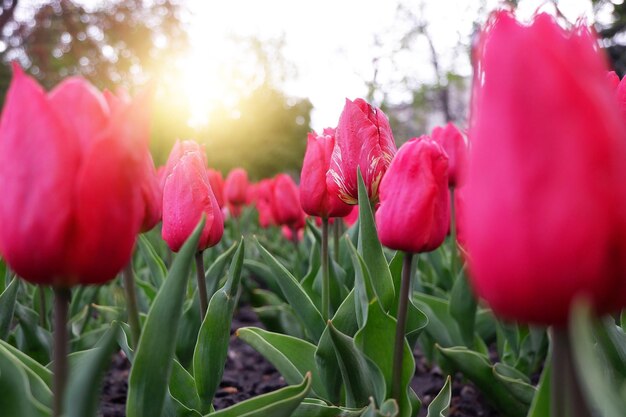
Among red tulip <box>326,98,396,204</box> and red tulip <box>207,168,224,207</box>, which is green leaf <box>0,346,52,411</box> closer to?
red tulip <box>326,98,396,204</box>

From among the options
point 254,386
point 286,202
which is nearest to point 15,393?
point 254,386

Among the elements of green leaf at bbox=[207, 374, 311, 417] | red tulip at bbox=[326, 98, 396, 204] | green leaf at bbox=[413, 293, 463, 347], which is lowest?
green leaf at bbox=[413, 293, 463, 347]

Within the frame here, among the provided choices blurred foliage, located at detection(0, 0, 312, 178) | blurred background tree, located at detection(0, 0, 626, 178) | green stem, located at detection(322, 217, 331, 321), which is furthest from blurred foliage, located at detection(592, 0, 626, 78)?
green stem, located at detection(322, 217, 331, 321)

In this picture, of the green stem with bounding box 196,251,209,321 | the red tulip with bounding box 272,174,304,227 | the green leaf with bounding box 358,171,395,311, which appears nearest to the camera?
the green leaf with bounding box 358,171,395,311

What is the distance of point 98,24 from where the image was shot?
918cm

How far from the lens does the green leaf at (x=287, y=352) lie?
1.06 metres

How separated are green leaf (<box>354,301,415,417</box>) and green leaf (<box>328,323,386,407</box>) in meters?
0.01

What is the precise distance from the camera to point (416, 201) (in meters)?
0.85

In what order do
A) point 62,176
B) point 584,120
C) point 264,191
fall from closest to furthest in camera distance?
1. point 584,120
2. point 62,176
3. point 264,191

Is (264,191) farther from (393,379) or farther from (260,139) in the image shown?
(260,139)

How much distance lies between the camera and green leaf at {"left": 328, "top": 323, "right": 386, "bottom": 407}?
94 cm

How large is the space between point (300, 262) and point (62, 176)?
2000 millimetres

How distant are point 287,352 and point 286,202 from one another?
1481 millimetres

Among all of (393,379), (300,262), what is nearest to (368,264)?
(393,379)
